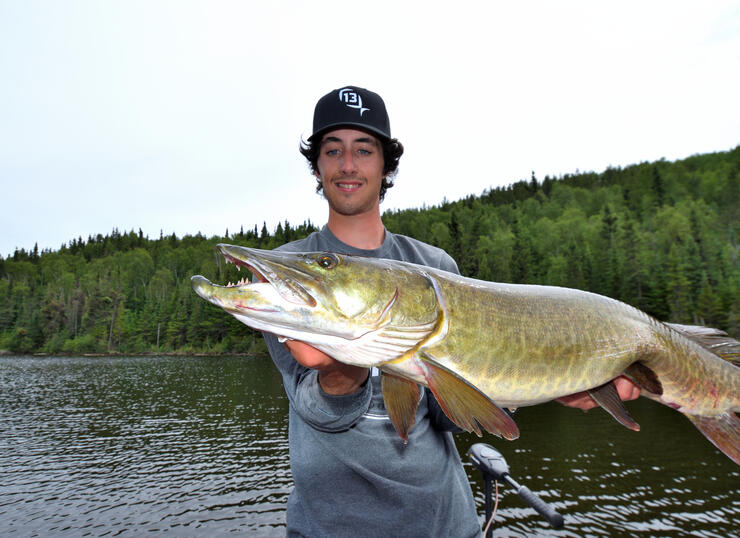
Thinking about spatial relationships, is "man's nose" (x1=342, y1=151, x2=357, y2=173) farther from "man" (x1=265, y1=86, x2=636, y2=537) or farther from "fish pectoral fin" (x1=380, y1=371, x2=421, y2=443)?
"fish pectoral fin" (x1=380, y1=371, x2=421, y2=443)

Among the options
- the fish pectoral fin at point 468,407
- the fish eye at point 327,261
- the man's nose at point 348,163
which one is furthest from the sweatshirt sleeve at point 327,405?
the man's nose at point 348,163

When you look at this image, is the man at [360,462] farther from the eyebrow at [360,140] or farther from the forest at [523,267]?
the forest at [523,267]

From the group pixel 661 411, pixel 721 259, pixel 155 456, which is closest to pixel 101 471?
pixel 155 456

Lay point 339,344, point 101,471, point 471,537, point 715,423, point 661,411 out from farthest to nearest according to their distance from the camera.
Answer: point 661,411 < point 101,471 < point 715,423 < point 471,537 < point 339,344

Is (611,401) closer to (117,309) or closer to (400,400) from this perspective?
(400,400)

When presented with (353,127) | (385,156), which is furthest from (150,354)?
(353,127)

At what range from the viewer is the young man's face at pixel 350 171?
276 cm

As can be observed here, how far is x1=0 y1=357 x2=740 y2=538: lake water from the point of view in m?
11.2

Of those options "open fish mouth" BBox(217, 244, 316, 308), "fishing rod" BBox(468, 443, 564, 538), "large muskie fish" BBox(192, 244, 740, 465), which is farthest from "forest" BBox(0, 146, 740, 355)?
"open fish mouth" BBox(217, 244, 316, 308)

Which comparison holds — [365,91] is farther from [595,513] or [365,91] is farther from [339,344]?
[595,513]

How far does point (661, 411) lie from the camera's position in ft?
82.6

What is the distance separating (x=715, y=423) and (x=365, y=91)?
9.78 ft

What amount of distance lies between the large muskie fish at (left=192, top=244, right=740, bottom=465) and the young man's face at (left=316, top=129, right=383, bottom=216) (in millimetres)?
633

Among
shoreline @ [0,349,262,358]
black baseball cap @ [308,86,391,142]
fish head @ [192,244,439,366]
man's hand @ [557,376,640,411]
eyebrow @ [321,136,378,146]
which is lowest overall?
shoreline @ [0,349,262,358]
